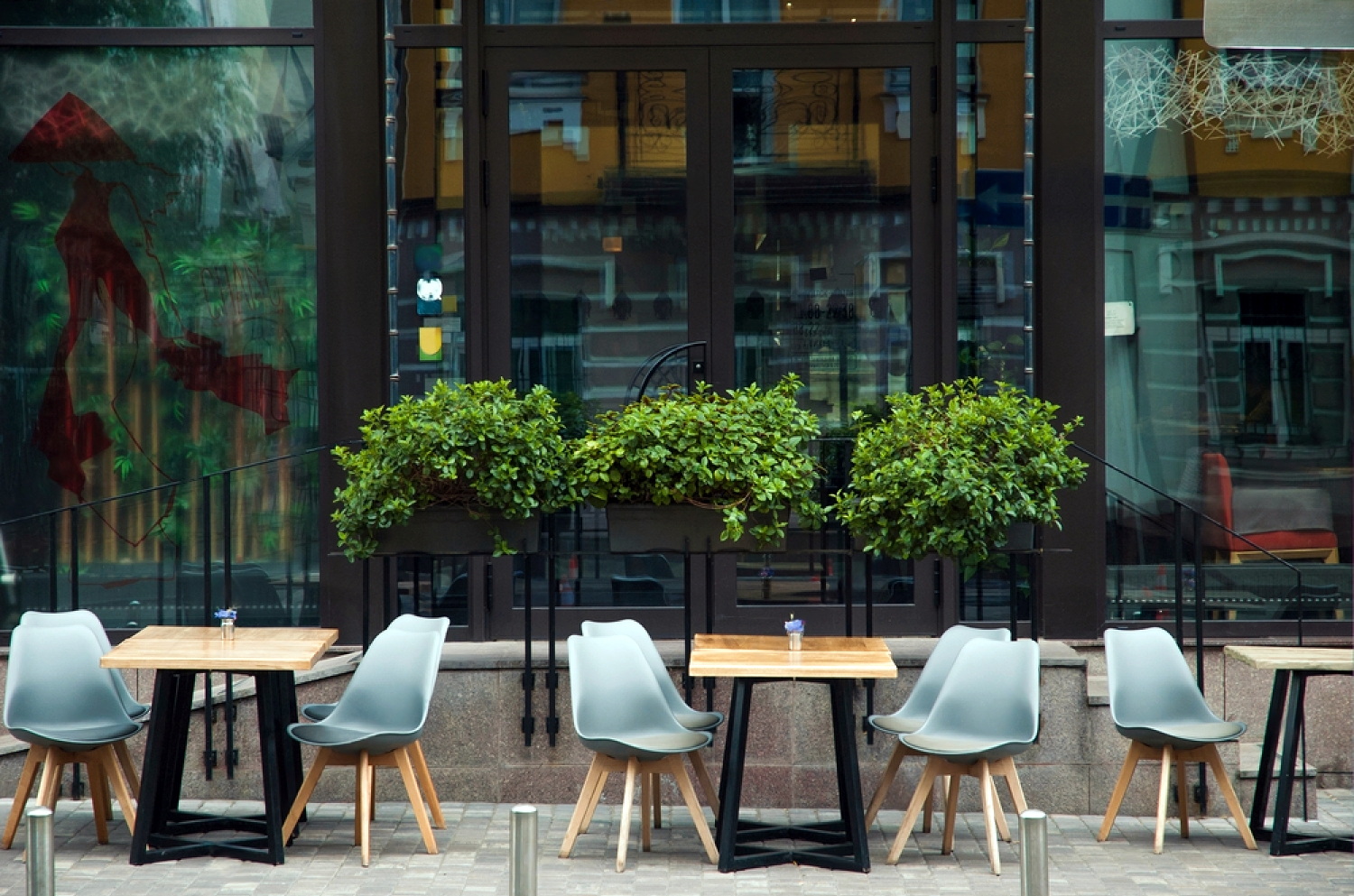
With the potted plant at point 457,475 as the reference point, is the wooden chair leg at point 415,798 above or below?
below

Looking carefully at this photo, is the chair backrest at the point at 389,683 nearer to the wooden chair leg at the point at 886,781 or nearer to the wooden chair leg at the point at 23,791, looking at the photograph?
the wooden chair leg at the point at 23,791

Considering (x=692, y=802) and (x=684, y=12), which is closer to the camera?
(x=692, y=802)

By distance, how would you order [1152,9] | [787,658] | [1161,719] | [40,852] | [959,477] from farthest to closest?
[1152,9] < [1161,719] < [959,477] < [787,658] < [40,852]

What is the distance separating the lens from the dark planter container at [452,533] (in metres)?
6.93

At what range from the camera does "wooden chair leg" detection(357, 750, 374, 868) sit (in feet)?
19.9

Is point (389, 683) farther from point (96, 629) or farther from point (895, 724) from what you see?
point (895, 724)

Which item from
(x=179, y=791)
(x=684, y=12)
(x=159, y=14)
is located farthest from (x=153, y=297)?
(x=684, y=12)

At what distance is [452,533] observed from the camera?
6965mm

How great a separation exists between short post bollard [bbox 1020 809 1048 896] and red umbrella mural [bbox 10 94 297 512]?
18.3ft

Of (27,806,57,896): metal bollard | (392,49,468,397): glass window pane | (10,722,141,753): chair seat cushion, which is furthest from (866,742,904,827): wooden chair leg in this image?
(27,806,57,896): metal bollard

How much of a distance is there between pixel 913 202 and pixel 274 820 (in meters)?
4.49

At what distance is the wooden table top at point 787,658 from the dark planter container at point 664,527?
0.43 meters

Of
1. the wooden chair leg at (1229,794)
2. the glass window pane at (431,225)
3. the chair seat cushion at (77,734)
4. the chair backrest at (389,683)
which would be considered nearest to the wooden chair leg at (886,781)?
the wooden chair leg at (1229,794)

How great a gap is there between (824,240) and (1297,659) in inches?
129
